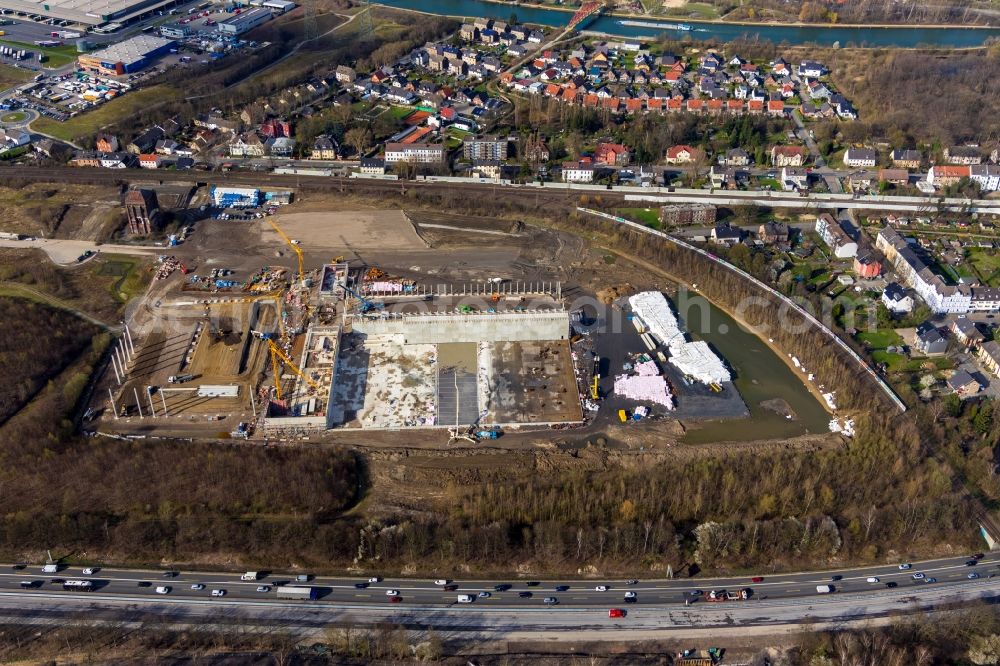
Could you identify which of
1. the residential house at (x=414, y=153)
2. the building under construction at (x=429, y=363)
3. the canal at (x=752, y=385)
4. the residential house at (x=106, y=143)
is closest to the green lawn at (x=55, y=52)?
the residential house at (x=106, y=143)

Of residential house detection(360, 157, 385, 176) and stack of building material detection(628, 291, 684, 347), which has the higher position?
residential house detection(360, 157, 385, 176)

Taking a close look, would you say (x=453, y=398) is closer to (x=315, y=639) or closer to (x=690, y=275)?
(x=315, y=639)

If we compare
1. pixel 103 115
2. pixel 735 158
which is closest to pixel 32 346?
pixel 103 115

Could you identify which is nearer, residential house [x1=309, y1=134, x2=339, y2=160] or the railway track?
the railway track

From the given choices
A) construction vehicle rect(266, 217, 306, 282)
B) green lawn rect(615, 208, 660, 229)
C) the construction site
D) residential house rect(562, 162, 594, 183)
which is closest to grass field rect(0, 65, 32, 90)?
the construction site

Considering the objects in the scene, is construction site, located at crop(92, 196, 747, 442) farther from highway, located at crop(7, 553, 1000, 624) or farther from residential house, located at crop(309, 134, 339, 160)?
residential house, located at crop(309, 134, 339, 160)

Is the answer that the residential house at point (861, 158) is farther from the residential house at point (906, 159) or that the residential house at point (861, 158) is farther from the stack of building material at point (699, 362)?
the stack of building material at point (699, 362)
